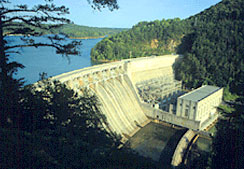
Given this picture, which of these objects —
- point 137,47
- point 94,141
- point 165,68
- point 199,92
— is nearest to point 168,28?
point 137,47

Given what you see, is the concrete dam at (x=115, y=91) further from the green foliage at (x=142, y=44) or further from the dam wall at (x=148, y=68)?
the green foliage at (x=142, y=44)

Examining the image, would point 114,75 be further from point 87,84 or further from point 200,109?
point 200,109

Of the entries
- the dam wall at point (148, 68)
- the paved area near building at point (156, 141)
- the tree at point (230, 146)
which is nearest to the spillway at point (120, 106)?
the paved area near building at point (156, 141)

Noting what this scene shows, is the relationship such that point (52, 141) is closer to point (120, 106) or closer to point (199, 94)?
point (120, 106)

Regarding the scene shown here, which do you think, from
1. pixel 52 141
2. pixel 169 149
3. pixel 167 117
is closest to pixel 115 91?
pixel 167 117

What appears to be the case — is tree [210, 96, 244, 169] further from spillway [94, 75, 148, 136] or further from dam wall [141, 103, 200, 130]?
dam wall [141, 103, 200, 130]
